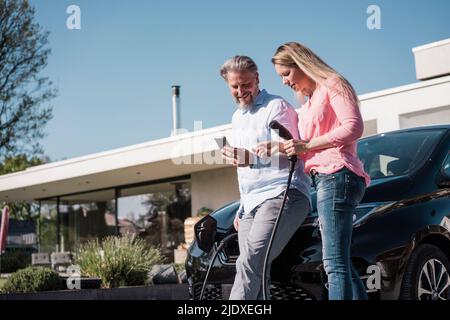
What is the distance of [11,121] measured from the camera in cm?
2888

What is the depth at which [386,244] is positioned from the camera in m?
4.47

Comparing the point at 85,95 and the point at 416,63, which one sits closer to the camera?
the point at 416,63

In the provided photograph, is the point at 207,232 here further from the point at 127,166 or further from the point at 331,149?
the point at 127,166

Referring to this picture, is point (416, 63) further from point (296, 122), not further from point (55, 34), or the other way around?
point (55, 34)

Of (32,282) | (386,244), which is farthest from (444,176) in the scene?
(32,282)

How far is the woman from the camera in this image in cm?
393

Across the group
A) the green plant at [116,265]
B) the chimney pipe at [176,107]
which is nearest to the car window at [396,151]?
the green plant at [116,265]

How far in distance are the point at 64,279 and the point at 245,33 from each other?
451cm

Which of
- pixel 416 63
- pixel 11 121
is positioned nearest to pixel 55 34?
pixel 11 121

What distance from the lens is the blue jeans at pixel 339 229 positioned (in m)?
3.92

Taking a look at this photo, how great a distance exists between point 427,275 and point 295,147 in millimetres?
1352

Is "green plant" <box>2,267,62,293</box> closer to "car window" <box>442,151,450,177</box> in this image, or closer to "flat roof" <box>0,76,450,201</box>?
"car window" <box>442,151,450,177</box>

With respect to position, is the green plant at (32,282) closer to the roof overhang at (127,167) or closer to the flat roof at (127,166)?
the roof overhang at (127,167)
